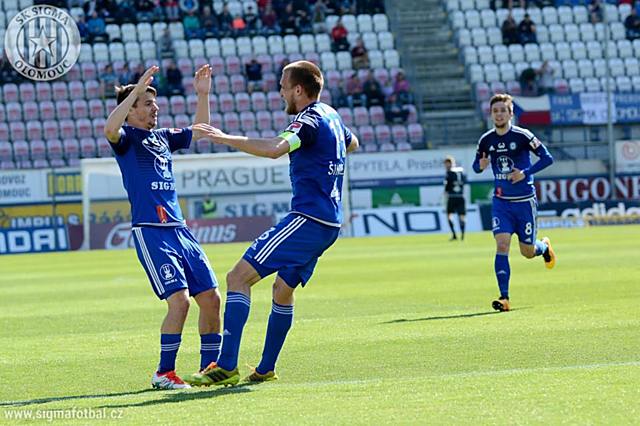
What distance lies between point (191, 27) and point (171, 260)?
35.8m

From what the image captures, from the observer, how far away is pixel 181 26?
43906 millimetres

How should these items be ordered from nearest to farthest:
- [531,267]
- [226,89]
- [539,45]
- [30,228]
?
[531,267]
[30,228]
[226,89]
[539,45]

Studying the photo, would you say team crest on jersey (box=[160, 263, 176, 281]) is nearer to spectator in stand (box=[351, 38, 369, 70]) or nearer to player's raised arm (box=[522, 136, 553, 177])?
player's raised arm (box=[522, 136, 553, 177])

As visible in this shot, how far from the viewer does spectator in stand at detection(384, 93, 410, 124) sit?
42.8m

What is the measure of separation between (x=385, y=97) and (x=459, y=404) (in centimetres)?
3657

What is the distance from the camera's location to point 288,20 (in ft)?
148

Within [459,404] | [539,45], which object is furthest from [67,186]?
[459,404]

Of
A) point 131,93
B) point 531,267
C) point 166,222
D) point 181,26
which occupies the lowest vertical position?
point 531,267

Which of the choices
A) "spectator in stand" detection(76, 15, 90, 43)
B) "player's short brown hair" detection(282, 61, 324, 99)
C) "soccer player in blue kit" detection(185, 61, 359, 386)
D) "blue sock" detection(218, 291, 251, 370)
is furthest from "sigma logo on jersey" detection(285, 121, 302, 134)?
"spectator in stand" detection(76, 15, 90, 43)

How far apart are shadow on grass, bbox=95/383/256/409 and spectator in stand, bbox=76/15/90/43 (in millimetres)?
35430

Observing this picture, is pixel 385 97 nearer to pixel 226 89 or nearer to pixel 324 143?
pixel 226 89

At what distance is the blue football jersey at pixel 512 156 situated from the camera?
14953 millimetres

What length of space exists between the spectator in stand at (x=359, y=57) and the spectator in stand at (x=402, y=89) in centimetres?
134

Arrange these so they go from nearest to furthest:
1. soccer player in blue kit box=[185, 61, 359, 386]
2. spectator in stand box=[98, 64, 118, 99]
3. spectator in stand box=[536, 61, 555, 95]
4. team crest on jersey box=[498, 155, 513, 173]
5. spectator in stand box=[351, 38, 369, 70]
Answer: soccer player in blue kit box=[185, 61, 359, 386], team crest on jersey box=[498, 155, 513, 173], spectator in stand box=[98, 64, 118, 99], spectator in stand box=[536, 61, 555, 95], spectator in stand box=[351, 38, 369, 70]
